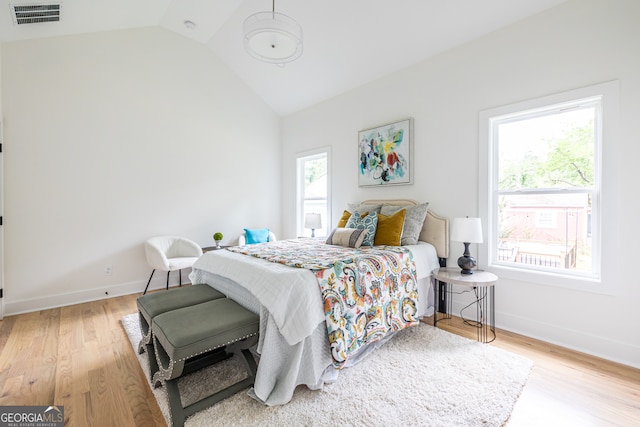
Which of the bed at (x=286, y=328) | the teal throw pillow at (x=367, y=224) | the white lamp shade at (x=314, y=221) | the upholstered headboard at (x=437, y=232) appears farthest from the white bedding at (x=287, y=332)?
the white lamp shade at (x=314, y=221)

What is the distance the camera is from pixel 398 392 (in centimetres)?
179

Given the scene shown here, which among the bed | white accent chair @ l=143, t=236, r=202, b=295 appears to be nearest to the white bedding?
the bed

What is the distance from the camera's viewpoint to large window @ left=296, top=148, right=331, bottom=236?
4699mm

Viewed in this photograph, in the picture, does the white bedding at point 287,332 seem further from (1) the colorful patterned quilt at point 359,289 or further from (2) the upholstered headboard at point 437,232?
(2) the upholstered headboard at point 437,232

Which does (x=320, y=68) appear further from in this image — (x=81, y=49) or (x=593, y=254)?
(x=593, y=254)

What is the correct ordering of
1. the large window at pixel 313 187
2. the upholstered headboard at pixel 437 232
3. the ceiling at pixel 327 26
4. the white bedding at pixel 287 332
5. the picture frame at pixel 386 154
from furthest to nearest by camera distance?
the large window at pixel 313 187 < the picture frame at pixel 386 154 < the upholstered headboard at pixel 437 232 < the ceiling at pixel 327 26 < the white bedding at pixel 287 332

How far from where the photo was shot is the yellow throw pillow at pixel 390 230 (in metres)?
2.94

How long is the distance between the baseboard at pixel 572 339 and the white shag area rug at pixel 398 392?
1.70 ft

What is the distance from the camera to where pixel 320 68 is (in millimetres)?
3979

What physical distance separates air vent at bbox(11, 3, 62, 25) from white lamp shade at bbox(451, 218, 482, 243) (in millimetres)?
4268

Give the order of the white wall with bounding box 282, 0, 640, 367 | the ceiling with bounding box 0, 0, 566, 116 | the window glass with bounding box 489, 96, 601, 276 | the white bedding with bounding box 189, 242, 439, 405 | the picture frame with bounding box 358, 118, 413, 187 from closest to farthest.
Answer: the white bedding with bounding box 189, 242, 439, 405 < the white wall with bounding box 282, 0, 640, 367 < the window glass with bounding box 489, 96, 601, 276 < the ceiling with bounding box 0, 0, 566, 116 < the picture frame with bounding box 358, 118, 413, 187

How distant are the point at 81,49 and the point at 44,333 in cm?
315

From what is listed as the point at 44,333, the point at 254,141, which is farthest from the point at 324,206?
the point at 44,333

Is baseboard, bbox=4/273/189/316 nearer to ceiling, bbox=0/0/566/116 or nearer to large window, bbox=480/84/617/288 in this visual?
ceiling, bbox=0/0/566/116
